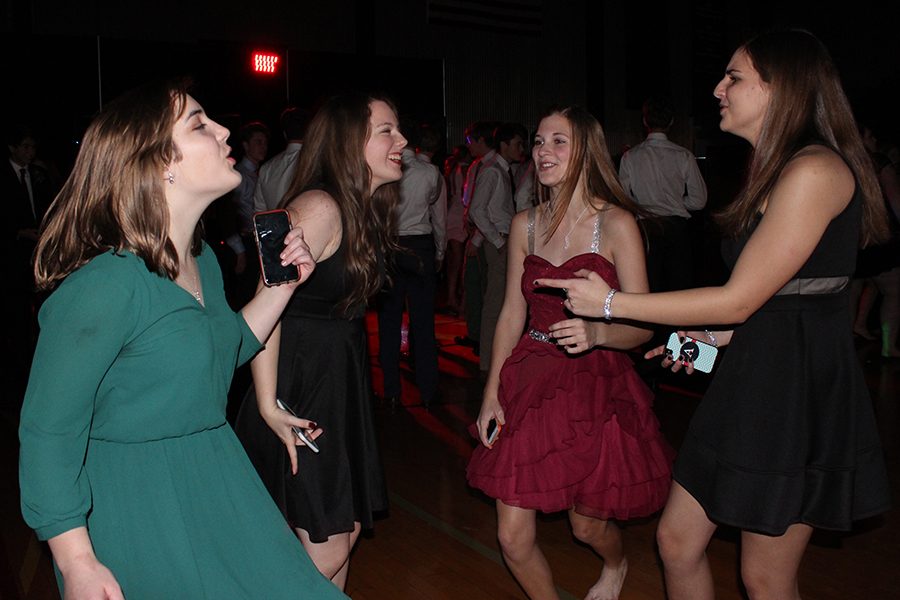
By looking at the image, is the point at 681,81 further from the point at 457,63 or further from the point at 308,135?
the point at 308,135

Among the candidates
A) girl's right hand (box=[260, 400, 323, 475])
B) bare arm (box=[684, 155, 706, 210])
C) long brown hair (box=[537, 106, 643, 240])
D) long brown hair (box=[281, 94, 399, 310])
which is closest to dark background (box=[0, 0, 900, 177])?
bare arm (box=[684, 155, 706, 210])

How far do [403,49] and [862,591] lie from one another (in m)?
12.9

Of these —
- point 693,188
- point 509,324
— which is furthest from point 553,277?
point 693,188

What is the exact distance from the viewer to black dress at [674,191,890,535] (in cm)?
209

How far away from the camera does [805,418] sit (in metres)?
2.10

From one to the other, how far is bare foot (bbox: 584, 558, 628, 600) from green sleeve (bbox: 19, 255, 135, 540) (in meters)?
2.19

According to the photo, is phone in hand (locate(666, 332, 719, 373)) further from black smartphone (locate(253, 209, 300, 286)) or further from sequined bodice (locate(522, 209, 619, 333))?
black smartphone (locate(253, 209, 300, 286))

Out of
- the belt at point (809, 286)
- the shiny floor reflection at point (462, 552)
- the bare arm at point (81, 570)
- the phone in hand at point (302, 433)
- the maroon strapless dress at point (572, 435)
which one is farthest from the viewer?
the shiny floor reflection at point (462, 552)

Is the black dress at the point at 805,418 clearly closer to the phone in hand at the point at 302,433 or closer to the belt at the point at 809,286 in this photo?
the belt at the point at 809,286

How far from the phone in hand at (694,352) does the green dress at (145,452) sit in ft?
4.09

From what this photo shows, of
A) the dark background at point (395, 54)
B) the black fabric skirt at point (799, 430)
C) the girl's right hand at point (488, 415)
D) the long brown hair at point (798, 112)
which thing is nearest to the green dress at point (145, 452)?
the black fabric skirt at point (799, 430)

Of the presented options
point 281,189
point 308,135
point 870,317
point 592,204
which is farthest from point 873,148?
point 308,135

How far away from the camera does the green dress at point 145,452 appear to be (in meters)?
1.47

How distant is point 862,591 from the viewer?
3340 millimetres
